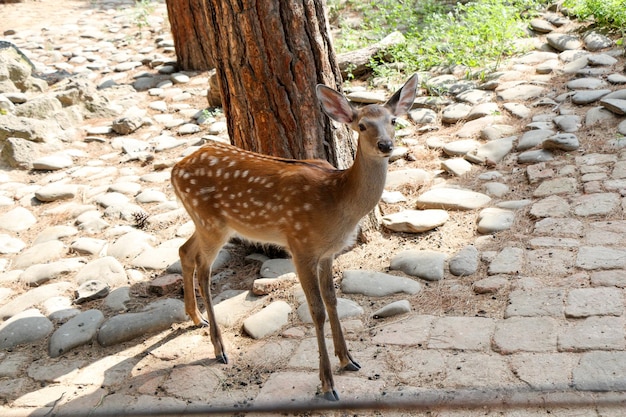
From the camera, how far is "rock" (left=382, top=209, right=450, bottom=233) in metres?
5.23

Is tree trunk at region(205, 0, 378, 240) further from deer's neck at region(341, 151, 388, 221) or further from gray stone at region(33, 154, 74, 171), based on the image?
gray stone at region(33, 154, 74, 171)

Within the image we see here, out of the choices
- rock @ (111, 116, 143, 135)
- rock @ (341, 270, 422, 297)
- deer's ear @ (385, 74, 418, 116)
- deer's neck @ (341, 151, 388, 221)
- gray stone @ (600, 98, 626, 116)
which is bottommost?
rock @ (341, 270, 422, 297)

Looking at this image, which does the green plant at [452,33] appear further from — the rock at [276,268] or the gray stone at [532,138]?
the rock at [276,268]

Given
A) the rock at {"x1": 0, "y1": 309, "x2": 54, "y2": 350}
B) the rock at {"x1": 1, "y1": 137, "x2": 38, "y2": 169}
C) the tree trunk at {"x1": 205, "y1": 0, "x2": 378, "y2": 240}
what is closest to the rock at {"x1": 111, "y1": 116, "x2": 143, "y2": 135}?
the rock at {"x1": 1, "y1": 137, "x2": 38, "y2": 169}

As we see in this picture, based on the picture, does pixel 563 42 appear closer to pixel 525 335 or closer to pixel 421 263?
pixel 421 263

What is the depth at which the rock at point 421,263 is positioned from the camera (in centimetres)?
467

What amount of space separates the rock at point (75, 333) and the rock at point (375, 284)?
1.70 m

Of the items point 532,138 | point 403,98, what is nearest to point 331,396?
point 403,98

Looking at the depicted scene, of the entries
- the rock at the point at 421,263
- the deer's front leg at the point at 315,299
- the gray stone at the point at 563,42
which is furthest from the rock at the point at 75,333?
the gray stone at the point at 563,42

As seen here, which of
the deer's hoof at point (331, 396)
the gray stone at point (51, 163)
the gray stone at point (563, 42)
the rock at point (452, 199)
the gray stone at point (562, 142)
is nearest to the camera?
the deer's hoof at point (331, 396)

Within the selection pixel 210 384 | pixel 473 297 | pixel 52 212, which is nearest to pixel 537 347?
pixel 473 297

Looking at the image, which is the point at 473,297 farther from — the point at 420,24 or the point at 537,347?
the point at 420,24

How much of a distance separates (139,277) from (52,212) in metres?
1.71

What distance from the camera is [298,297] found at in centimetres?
466
